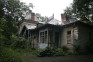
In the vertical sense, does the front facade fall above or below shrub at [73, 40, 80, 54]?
above

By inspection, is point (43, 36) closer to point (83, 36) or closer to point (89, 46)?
point (83, 36)

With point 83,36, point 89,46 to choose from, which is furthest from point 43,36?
point 89,46

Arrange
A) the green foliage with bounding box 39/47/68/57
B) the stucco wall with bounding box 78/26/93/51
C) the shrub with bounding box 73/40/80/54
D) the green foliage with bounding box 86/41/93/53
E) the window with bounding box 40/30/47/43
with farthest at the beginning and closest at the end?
the window with bounding box 40/30/47/43 → the stucco wall with bounding box 78/26/93/51 → the green foliage with bounding box 86/41/93/53 → the shrub with bounding box 73/40/80/54 → the green foliage with bounding box 39/47/68/57

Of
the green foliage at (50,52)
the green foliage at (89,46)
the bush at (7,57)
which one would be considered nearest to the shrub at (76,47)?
the green foliage at (50,52)

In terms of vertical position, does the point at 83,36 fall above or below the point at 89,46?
above

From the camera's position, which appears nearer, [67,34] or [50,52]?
[50,52]

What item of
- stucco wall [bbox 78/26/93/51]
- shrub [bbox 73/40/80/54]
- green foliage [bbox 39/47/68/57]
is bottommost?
green foliage [bbox 39/47/68/57]

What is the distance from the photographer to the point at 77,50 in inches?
406

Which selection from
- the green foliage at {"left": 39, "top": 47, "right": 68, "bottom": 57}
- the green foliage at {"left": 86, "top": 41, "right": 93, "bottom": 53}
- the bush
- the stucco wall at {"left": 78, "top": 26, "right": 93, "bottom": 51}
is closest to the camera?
the bush

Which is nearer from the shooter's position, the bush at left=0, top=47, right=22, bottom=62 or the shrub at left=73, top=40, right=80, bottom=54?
the bush at left=0, top=47, right=22, bottom=62

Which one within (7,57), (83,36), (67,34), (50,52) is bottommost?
(50,52)

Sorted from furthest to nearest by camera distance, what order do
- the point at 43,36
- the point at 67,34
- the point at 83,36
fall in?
the point at 43,36
the point at 67,34
the point at 83,36

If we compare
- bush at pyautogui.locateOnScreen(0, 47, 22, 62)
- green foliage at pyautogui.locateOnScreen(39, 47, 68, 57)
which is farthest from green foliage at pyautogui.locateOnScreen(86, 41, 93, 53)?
bush at pyautogui.locateOnScreen(0, 47, 22, 62)

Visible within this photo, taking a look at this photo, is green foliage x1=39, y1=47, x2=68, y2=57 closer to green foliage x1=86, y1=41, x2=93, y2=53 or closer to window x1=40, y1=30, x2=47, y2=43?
window x1=40, y1=30, x2=47, y2=43
